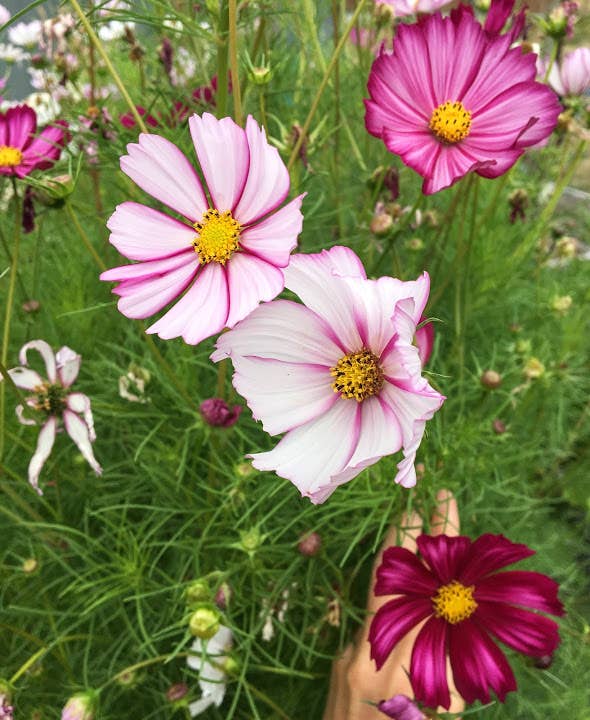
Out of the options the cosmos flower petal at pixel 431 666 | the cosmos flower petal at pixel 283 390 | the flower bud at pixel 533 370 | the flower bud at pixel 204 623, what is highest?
the cosmos flower petal at pixel 283 390

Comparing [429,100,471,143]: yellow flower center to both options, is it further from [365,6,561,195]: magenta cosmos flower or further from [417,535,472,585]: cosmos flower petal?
[417,535,472,585]: cosmos flower petal

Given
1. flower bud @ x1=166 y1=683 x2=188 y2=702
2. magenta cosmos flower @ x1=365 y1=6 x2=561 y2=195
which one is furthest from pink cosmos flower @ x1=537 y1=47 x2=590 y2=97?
flower bud @ x1=166 y1=683 x2=188 y2=702

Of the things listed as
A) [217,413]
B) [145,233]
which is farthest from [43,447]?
[145,233]

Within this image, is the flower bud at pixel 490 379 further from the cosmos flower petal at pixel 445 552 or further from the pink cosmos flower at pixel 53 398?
the pink cosmos flower at pixel 53 398

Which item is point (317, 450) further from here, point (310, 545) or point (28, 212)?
point (28, 212)

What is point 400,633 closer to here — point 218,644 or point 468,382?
point 218,644

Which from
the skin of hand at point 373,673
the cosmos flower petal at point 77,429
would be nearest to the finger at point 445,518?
the skin of hand at point 373,673
